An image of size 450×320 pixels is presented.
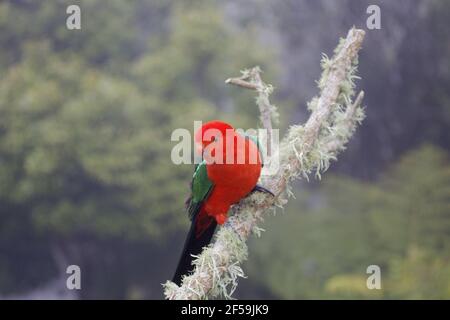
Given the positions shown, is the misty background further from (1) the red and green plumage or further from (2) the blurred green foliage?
(1) the red and green plumage

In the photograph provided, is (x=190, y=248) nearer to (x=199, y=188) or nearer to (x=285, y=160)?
(x=199, y=188)

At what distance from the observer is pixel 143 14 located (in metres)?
5.57

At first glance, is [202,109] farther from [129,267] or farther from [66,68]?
[129,267]

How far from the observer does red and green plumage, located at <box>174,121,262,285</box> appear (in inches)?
64.6

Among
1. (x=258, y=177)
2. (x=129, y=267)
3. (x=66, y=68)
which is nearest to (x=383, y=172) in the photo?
(x=129, y=267)

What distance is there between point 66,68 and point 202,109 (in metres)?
1.31

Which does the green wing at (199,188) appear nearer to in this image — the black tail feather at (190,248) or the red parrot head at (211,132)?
the black tail feather at (190,248)

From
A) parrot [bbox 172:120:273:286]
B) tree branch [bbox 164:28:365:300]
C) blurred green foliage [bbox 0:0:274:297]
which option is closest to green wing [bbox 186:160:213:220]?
parrot [bbox 172:120:273:286]

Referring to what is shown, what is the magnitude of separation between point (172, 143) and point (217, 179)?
9.72 feet

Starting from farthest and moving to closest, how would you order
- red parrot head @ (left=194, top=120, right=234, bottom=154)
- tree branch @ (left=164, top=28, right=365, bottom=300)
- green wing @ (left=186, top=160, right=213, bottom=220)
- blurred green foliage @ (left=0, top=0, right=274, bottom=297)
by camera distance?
blurred green foliage @ (left=0, top=0, right=274, bottom=297) → green wing @ (left=186, top=160, right=213, bottom=220) → red parrot head @ (left=194, top=120, right=234, bottom=154) → tree branch @ (left=164, top=28, right=365, bottom=300)

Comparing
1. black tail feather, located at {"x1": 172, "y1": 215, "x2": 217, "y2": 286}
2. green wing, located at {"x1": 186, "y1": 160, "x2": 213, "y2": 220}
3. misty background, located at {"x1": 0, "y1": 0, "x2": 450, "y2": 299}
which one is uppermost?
misty background, located at {"x1": 0, "y1": 0, "x2": 450, "y2": 299}

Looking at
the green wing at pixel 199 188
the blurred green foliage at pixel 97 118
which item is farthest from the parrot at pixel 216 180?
the blurred green foliage at pixel 97 118

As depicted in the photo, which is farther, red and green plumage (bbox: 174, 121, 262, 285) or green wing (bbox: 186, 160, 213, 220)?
green wing (bbox: 186, 160, 213, 220)

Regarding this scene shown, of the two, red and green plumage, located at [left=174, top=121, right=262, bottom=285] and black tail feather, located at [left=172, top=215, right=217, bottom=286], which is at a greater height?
red and green plumage, located at [left=174, top=121, right=262, bottom=285]
